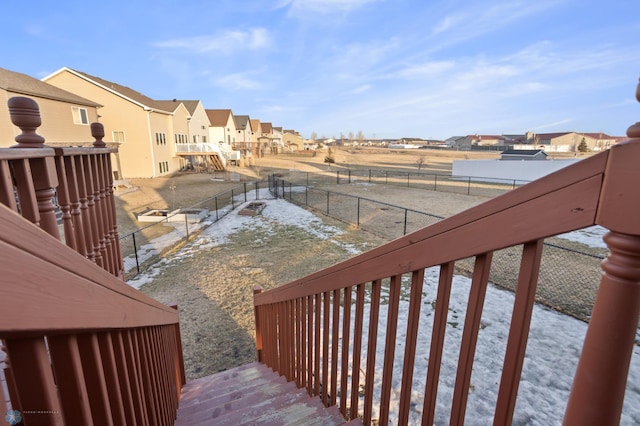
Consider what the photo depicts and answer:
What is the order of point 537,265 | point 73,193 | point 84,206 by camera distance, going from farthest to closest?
point 84,206 < point 73,193 < point 537,265

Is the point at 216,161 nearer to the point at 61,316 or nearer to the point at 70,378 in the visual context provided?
the point at 70,378

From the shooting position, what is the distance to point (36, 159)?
1354 millimetres

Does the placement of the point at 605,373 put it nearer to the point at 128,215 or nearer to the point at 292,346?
the point at 292,346

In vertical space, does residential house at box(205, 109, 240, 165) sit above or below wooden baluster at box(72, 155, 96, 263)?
above

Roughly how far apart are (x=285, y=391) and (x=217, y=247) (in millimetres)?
7061

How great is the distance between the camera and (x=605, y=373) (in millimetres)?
742

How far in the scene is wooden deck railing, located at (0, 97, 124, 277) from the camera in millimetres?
1150

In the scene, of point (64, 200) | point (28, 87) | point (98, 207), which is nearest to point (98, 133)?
point (98, 207)

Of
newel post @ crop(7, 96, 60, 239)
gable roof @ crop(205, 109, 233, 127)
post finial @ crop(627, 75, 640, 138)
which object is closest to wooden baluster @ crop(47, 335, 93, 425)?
newel post @ crop(7, 96, 60, 239)

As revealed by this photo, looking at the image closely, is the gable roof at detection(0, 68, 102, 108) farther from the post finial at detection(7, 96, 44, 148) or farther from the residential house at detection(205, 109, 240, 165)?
the residential house at detection(205, 109, 240, 165)

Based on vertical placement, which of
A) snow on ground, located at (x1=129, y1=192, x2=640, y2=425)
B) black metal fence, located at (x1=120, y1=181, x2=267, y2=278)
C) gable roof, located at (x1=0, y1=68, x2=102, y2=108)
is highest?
gable roof, located at (x1=0, y1=68, x2=102, y2=108)

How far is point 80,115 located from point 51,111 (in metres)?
2.32

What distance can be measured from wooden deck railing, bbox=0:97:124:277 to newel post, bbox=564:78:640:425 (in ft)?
5.32

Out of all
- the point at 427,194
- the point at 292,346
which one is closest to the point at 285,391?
the point at 292,346
